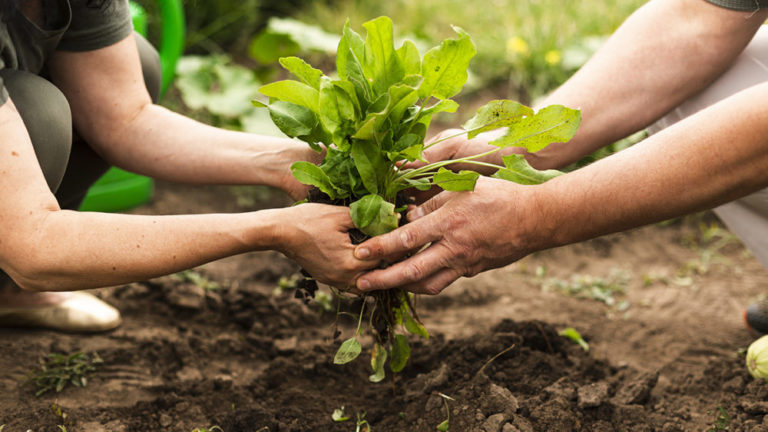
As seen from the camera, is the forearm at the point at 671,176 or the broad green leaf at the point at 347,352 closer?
the forearm at the point at 671,176

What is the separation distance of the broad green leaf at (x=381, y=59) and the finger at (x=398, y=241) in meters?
0.34

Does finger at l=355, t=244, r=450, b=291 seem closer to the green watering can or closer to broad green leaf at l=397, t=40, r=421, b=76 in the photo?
broad green leaf at l=397, t=40, r=421, b=76

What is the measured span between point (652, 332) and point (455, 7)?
305 centimetres

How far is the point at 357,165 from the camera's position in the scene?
5.45 feet

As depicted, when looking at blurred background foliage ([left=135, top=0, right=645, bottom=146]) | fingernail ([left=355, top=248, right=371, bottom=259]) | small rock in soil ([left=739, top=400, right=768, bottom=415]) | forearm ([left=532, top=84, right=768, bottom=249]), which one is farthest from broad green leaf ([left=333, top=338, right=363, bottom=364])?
blurred background foliage ([left=135, top=0, right=645, bottom=146])

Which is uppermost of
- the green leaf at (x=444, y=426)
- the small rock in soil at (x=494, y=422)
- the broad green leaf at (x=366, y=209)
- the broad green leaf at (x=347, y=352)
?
the broad green leaf at (x=366, y=209)

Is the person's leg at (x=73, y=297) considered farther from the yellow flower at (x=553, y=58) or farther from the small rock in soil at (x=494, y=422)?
the yellow flower at (x=553, y=58)

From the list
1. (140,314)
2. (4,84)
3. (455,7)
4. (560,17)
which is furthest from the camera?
(455,7)

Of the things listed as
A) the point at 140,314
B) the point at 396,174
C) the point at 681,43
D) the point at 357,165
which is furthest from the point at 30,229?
the point at 681,43

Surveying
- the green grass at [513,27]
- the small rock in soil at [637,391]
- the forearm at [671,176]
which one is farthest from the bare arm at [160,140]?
the green grass at [513,27]

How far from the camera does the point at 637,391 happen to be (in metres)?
1.94

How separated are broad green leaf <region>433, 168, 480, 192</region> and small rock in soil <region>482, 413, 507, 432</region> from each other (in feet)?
1.81

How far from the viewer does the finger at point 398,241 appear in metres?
1.72

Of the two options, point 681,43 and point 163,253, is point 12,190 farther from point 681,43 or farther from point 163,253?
point 681,43
